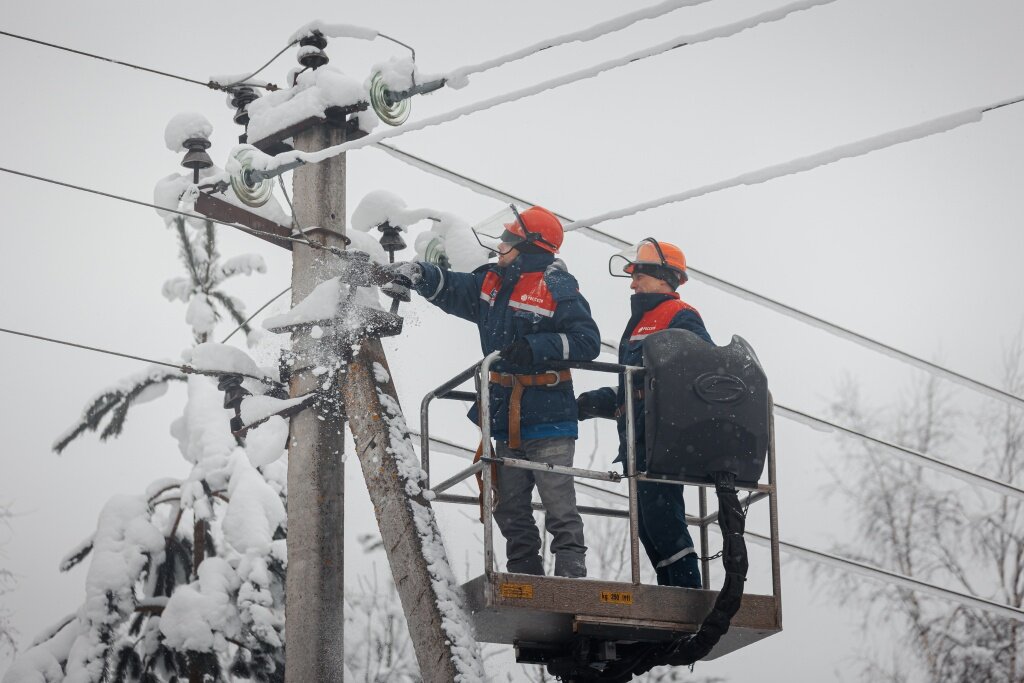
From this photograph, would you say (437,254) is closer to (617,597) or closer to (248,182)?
(248,182)

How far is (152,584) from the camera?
12734mm

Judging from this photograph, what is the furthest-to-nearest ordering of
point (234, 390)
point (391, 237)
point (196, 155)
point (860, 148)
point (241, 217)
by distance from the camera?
point (391, 237) → point (196, 155) → point (234, 390) → point (241, 217) → point (860, 148)

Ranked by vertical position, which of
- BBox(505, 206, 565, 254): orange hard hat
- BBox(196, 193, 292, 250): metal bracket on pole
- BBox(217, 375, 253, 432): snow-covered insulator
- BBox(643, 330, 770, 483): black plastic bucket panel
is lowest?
BBox(643, 330, 770, 483): black plastic bucket panel

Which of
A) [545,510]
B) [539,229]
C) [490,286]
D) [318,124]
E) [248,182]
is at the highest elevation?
[318,124]

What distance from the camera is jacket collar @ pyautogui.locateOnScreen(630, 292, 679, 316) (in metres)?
7.10

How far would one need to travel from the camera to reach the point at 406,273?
705cm

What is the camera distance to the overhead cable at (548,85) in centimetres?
508

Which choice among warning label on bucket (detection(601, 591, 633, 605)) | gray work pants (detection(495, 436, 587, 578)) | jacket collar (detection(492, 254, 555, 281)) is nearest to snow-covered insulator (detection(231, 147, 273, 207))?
jacket collar (detection(492, 254, 555, 281))

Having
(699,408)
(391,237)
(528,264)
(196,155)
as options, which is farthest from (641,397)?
(196,155)

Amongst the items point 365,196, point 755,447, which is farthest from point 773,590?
point 365,196

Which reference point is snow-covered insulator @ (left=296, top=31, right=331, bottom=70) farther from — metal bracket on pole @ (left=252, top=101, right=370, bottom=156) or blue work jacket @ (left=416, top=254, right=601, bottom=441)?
blue work jacket @ (left=416, top=254, right=601, bottom=441)

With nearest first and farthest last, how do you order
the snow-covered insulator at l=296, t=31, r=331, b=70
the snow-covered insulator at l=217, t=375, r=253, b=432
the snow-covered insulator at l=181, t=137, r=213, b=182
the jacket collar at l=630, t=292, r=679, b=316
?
1. the jacket collar at l=630, t=292, r=679, b=316
2. the snow-covered insulator at l=217, t=375, r=253, b=432
3. the snow-covered insulator at l=296, t=31, r=331, b=70
4. the snow-covered insulator at l=181, t=137, r=213, b=182

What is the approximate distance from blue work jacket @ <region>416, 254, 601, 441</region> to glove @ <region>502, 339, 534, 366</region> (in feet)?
0.08

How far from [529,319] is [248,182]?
169cm
